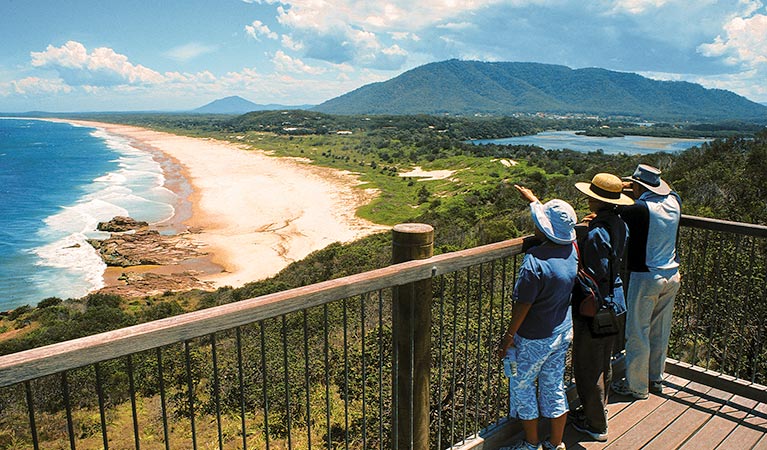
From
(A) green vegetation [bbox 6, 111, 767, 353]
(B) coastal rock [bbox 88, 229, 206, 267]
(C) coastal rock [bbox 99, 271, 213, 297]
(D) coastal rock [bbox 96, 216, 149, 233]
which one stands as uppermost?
(A) green vegetation [bbox 6, 111, 767, 353]

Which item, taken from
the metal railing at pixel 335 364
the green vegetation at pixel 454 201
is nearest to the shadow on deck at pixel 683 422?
the metal railing at pixel 335 364

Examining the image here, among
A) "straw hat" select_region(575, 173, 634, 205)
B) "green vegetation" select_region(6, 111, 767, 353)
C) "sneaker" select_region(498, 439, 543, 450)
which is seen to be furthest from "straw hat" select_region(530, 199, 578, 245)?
"green vegetation" select_region(6, 111, 767, 353)

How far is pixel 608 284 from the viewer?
10.5ft

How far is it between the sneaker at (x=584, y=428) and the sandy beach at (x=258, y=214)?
1936cm

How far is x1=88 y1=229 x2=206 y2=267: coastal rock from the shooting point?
2531 centimetres

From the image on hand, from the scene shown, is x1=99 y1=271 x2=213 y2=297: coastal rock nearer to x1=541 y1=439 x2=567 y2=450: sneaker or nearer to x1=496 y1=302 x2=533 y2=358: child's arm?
x1=541 y1=439 x2=567 y2=450: sneaker

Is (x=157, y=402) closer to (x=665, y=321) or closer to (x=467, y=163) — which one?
(x=665, y=321)

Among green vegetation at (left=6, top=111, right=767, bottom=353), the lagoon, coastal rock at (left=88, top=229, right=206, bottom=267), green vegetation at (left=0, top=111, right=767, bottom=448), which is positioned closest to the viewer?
green vegetation at (left=0, top=111, right=767, bottom=448)

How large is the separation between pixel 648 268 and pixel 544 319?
131cm

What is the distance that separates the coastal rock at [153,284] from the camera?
2086 cm

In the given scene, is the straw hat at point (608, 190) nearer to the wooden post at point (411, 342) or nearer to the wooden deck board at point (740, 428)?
the wooden post at point (411, 342)

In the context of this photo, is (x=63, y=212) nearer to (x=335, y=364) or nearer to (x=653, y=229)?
(x=335, y=364)

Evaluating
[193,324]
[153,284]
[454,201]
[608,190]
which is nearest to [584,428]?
[608,190]

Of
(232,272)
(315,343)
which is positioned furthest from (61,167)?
(315,343)
